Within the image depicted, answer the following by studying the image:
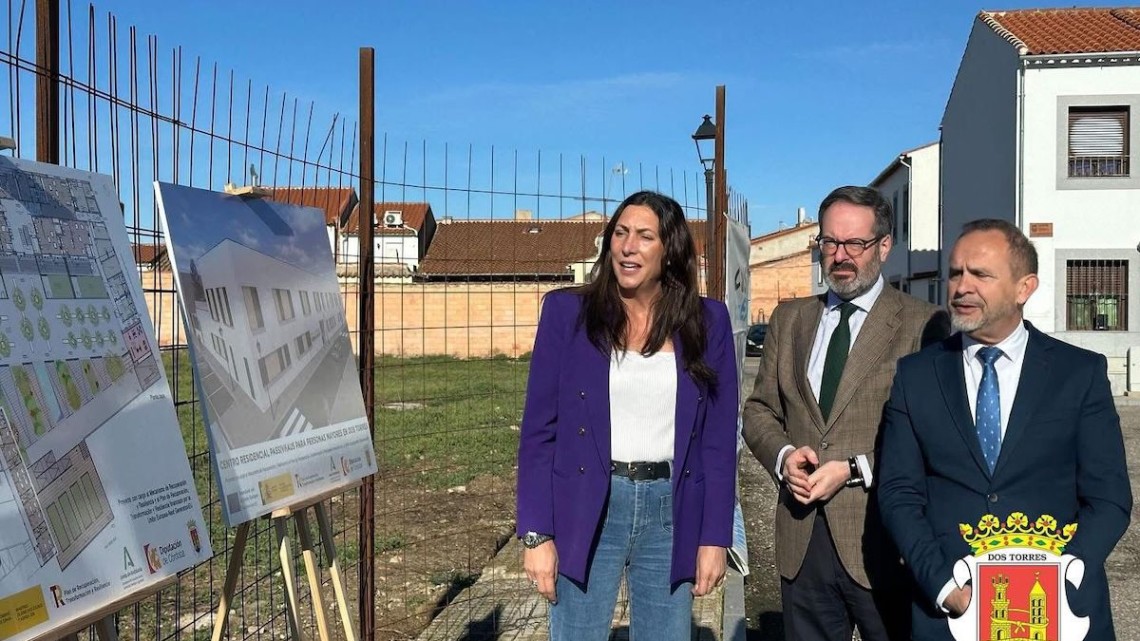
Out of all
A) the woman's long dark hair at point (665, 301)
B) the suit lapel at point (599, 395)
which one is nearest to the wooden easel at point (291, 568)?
the suit lapel at point (599, 395)

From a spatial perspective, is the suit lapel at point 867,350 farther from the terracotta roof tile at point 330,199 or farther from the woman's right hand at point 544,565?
the terracotta roof tile at point 330,199

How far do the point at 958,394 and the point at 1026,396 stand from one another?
172mm

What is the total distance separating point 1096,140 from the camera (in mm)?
20359

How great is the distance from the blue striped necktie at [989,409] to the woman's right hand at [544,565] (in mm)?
1252

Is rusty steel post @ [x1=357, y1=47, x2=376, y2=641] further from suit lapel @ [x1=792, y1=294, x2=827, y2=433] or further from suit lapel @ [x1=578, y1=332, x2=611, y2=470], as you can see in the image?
suit lapel @ [x1=792, y1=294, x2=827, y2=433]

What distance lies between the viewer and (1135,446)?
43.7 feet

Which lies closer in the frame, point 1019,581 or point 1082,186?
point 1019,581

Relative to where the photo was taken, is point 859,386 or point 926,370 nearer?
point 926,370

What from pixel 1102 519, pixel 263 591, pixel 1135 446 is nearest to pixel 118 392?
pixel 1102 519

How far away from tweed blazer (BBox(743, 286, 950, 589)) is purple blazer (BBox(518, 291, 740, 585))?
29 cm

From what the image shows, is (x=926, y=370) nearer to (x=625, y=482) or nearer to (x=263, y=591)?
(x=625, y=482)

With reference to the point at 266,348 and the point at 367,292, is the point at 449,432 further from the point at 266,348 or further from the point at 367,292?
the point at 266,348

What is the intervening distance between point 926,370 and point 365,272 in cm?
257

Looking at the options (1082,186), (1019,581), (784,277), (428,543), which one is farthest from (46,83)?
(784,277)
